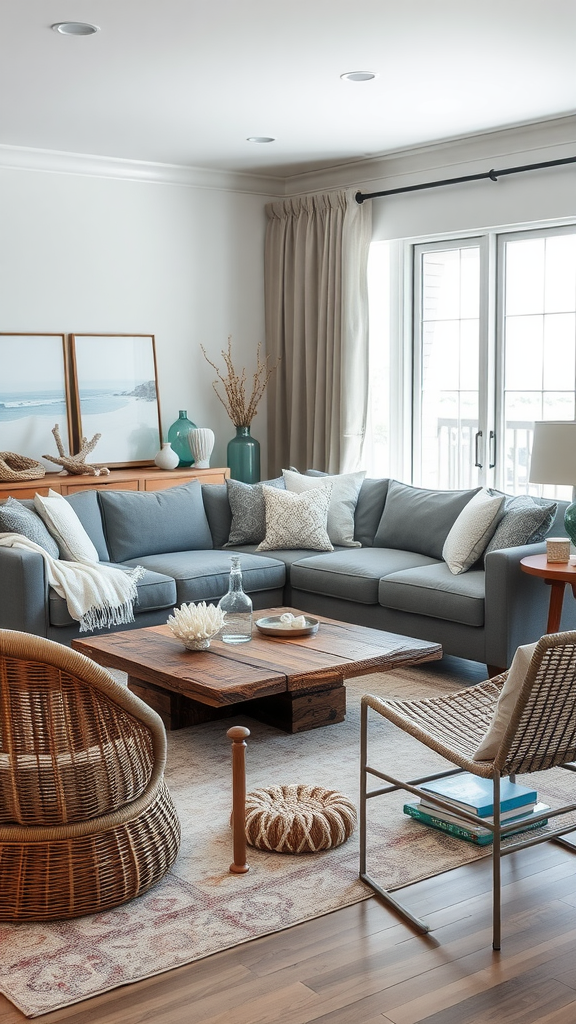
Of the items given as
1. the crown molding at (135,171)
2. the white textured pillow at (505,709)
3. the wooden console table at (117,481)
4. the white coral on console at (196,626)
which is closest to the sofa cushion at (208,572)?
the wooden console table at (117,481)

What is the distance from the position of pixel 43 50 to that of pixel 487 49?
6.14 ft

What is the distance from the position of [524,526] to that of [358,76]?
7.32ft

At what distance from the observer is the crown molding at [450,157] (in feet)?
18.9

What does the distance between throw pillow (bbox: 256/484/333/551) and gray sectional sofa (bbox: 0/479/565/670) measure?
6 cm

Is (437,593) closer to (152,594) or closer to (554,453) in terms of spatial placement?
(554,453)

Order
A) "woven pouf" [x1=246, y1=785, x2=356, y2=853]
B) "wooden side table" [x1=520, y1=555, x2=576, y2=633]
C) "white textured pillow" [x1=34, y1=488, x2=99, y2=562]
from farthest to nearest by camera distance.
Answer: "white textured pillow" [x1=34, y1=488, x2=99, y2=562] < "wooden side table" [x1=520, y1=555, x2=576, y2=633] < "woven pouf" [x1=246, y1=785, x2=356, y2=853]

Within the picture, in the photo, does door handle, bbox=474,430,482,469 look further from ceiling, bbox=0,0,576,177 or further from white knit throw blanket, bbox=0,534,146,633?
white knit throw blanket, bbox=0,534,146,633

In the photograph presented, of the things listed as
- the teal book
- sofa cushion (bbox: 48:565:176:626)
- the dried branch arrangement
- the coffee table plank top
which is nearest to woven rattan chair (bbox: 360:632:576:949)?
the teal book

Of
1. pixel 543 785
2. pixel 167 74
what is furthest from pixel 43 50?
pixel 543 785

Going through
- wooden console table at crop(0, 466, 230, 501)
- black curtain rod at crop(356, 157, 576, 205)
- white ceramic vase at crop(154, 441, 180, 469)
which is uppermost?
black curtain rod at crop(356, 157, 576, 205)

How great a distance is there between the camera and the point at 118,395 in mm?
6891

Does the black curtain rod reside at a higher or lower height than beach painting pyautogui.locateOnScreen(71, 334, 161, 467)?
higher

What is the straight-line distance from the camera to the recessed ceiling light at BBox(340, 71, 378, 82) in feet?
15.8

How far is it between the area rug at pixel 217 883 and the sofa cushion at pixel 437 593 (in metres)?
0.91
